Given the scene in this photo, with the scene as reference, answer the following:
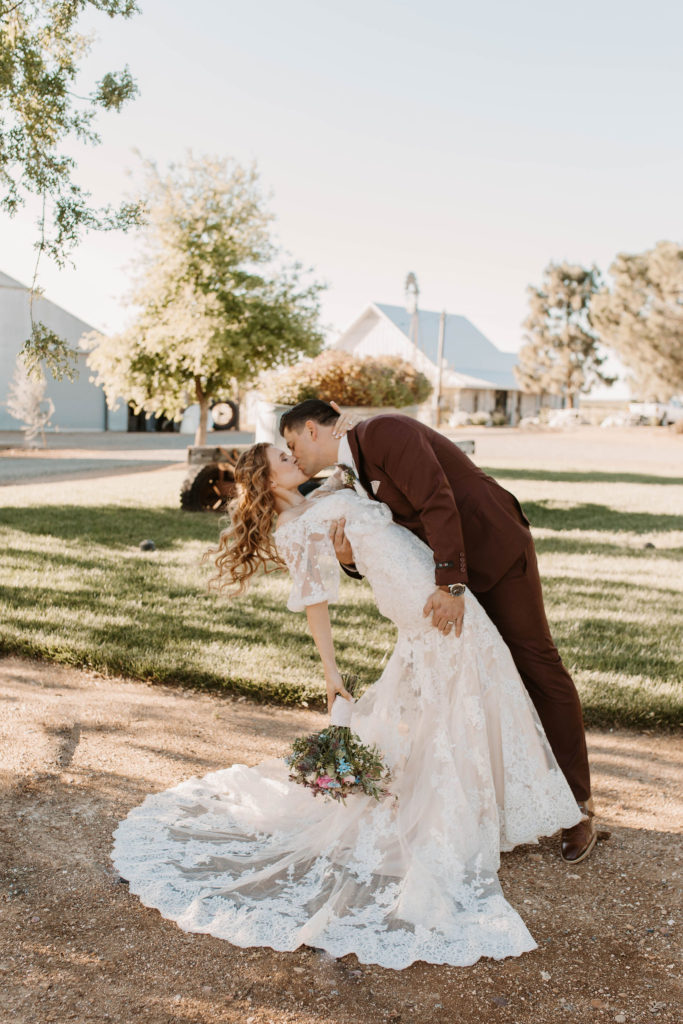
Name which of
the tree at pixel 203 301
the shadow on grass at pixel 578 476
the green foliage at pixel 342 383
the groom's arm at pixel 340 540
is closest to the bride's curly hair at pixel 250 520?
the groom's arm at pixel 340 540

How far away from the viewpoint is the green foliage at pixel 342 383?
40.5 feet

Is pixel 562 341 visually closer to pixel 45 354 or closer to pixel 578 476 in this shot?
pixel 578 476

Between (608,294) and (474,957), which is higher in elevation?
(608,294)

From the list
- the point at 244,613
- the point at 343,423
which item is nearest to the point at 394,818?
the point at 343,423

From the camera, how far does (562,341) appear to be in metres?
58.6

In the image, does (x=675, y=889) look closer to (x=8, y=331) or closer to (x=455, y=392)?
(x=8, y=331)

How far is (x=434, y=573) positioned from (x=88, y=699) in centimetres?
266

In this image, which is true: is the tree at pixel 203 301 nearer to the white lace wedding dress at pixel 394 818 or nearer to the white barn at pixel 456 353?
the white lace wedding dress at pixel 394 818

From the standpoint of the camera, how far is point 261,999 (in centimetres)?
251

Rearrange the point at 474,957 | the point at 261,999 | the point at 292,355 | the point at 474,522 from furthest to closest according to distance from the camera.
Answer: the point at 292,355 → the point at 474,522 → the point at 474,957 → the point at 261,999

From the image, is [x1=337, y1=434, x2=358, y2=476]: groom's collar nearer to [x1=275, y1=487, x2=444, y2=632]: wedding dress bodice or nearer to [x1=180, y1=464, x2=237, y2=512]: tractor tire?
[x1=275, y1=487, x2=444, y2=632]: wedding dress bodice

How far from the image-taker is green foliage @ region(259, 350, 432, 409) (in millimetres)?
12336

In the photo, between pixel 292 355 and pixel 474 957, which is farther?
pixel 292 355

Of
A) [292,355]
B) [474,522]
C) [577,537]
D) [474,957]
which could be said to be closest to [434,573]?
[474,522]
